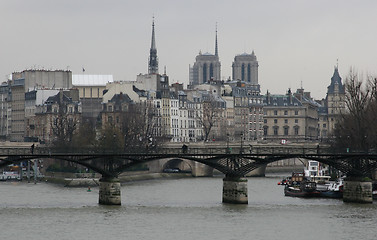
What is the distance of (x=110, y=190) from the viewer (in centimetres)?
9338

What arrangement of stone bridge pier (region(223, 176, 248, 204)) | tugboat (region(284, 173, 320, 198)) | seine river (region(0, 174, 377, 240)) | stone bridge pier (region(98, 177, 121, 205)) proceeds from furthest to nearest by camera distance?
tugboat (region(284, 173, 320, 198)), stone bridge pier (region(223, 176, 248, 204)), stone bridge pier (region(98, 177, 121, 205)), seine river (region(0, 174, 377, 240))

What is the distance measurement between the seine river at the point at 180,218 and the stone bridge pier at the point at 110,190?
2.90ft

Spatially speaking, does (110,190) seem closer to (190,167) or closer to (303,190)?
(303,190)

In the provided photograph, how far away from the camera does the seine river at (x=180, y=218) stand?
76.3 metres

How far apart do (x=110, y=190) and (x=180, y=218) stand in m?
9.92

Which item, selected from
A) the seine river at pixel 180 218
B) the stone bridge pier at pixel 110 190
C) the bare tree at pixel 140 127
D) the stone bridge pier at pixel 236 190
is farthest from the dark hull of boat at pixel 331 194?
A: the bare tree at pixel 140 127

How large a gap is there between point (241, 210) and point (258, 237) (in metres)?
15.0

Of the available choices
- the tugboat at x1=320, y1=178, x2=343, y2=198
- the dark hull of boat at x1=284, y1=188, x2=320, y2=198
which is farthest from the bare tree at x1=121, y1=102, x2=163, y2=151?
the tugboat at x1=320, y1=178, x2=343, y2=198

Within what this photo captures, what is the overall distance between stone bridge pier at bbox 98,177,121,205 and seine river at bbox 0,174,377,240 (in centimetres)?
88

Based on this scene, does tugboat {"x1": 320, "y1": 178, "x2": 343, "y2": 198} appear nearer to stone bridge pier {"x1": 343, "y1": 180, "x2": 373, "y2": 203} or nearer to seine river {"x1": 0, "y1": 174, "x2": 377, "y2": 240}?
seine river {"x1": 0, "y1": 174, "x2": 377, "y2": 240}

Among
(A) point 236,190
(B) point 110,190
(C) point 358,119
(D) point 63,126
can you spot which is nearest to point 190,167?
(D) point 63,126

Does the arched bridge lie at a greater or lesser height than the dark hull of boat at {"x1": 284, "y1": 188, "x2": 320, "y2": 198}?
greater

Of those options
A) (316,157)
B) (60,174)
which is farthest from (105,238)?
(60,174)

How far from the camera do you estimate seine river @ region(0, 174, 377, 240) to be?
76.3m
